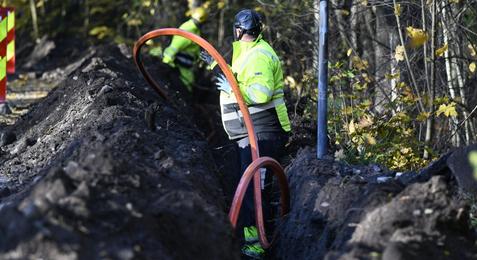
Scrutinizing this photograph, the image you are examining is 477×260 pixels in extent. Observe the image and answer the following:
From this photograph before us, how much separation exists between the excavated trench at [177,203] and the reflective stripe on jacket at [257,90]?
0.44 m

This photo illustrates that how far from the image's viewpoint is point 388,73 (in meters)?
10.1

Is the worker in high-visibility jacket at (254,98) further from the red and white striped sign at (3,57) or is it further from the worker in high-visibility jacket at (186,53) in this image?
the worker in high-visibility jacket at (186,53)

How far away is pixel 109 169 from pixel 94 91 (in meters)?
4.79

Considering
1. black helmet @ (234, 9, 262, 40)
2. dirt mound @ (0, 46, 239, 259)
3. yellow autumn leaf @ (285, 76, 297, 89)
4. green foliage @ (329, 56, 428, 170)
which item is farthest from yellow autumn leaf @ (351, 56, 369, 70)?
yellow autumn leaf @ (285, 76, 297, 89)

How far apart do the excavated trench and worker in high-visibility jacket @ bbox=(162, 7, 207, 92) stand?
5.16 meters

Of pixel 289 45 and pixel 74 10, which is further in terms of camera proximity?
pixel 74 10

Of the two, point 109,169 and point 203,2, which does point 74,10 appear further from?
point 109,169

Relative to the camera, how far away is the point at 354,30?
11570mm

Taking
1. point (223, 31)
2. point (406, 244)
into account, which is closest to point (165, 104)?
point (406, 244)

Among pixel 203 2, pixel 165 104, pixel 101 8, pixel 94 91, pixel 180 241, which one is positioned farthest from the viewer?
pixel 101 8

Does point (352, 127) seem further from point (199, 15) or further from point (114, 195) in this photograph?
point (199, 15)

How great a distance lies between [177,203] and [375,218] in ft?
3.97

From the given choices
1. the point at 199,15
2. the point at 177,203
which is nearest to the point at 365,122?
the point at 177,203

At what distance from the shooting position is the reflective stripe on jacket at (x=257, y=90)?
775 centimetres
